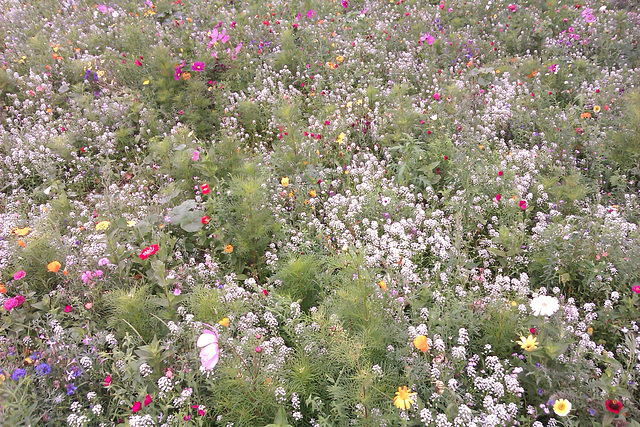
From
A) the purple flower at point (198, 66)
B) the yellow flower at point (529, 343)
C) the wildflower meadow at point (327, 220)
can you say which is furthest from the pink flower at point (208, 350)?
the purple flower at point (198, 66)

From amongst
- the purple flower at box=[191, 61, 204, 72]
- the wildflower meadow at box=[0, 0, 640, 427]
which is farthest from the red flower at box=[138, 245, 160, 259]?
the purple flower at box=[191, 61, 204, 72]

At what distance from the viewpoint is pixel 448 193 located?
4109mm

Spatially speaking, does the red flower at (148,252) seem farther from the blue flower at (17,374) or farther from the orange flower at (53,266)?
the blue flower at (17,374)

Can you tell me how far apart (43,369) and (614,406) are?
11.0 feet

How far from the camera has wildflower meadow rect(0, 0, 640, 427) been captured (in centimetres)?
259

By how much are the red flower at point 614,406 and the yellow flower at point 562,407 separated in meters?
0.20

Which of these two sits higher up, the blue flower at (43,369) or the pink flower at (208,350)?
the pink flower at (208,350)

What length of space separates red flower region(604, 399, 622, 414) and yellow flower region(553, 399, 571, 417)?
20cm

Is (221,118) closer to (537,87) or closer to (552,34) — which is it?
(537,87)

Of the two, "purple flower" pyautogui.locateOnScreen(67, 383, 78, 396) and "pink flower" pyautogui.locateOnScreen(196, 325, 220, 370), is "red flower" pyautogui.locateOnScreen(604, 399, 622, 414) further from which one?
"purple flower" pyautogui.locateOnScreen(67, 383, 78, 396)

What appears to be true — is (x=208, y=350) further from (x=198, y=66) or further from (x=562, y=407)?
(x=198, y=66)

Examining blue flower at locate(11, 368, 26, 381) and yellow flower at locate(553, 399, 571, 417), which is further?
blue flower at locate(11, 368, 26, 381)

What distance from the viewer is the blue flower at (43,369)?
2781 mm

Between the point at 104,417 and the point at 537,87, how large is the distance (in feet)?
19.2
